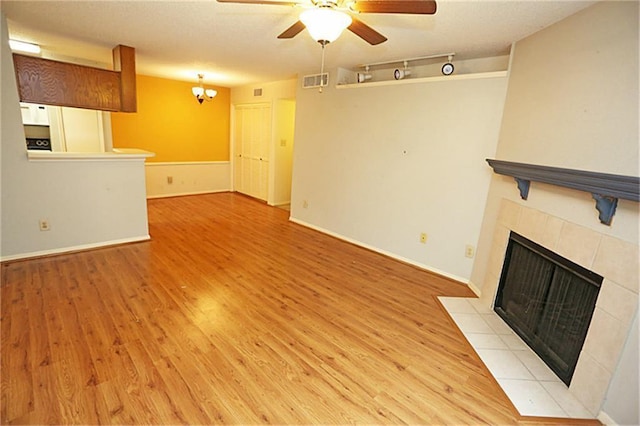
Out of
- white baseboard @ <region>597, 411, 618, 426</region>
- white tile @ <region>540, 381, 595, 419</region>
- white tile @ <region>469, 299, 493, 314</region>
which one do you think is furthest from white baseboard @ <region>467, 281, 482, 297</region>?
white baseboard @ <region>597, 411, 618, 426</region>

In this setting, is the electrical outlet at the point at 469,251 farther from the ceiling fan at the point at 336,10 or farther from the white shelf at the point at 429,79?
the ceiling fan at the point at 336,10

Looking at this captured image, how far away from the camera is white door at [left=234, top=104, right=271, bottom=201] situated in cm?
650

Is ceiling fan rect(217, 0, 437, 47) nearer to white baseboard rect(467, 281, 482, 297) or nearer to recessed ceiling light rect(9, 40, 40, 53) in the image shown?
white baseboard rect(467, 281, 482, 297)

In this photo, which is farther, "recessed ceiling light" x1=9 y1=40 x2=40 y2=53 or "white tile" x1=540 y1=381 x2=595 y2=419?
"recessed ceiling light" x1=9 y1=40 x2=40 y2=53

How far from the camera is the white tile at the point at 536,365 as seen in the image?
2068 millimetres

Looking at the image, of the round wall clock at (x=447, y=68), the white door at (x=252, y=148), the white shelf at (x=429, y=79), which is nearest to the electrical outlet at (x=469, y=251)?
the white shelf at (x=429, y=79)

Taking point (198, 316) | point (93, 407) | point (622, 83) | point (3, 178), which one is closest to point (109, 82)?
point (3, 178)

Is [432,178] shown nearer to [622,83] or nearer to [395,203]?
[395,203]

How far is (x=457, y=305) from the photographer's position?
2926 mm

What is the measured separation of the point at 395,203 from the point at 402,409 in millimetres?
2584

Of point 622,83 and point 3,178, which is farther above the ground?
point 622,83

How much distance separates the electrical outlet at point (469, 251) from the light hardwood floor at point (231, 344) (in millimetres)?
361

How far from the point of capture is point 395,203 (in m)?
3.98

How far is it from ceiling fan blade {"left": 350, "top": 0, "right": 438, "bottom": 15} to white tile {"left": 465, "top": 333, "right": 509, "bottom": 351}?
2266mm
